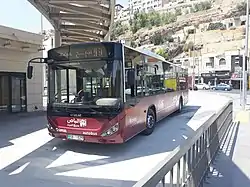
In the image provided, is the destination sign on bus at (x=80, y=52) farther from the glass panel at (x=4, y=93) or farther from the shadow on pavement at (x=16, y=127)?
the glass panel at (x=4, y=93)

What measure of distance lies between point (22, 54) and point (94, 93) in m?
10.3

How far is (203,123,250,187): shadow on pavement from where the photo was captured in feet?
17.1

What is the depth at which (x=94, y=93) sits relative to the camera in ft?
25.5

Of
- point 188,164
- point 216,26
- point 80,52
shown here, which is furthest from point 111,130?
point 216,26

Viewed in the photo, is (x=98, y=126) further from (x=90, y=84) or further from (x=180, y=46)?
(x=180, y=46)

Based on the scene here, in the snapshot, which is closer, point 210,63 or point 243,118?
point 243,118

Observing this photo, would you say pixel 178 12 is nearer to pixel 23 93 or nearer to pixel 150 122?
pixel 23 93

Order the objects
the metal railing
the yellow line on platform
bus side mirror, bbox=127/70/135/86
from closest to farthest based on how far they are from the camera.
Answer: the metal railing < bus side mirror, bbox=127/70/135/86 < the yellow line on platform

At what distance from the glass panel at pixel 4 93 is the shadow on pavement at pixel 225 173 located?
38.5 ft

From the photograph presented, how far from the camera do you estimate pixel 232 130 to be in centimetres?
1047

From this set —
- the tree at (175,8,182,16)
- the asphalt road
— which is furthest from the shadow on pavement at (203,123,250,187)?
the tree at (175,8,182,16)

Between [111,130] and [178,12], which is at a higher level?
[178,12]

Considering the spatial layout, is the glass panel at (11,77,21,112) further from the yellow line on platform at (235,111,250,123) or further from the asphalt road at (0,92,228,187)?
the yellow line on platform at (235,111,250,123)

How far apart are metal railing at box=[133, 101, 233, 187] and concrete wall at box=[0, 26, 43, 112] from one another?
414 inches
